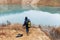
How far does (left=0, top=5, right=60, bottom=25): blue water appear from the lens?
1.66 meters

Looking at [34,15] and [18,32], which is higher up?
[34,15]

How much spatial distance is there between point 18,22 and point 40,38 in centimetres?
33

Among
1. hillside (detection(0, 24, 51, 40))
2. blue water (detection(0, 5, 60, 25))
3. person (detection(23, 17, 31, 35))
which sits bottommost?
hillside (detection(0, 24, 51, 40))

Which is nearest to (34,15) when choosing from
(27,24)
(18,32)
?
(27,24)

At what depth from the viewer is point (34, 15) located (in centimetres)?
167

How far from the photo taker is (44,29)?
1659 millimetres

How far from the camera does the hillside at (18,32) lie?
163 centimetres

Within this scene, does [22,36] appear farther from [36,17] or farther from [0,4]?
[0,4]

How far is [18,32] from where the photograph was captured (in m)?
1.65

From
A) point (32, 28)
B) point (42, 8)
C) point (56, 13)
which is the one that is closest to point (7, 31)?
point (32, 28)

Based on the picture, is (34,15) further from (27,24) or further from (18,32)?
(18,32)

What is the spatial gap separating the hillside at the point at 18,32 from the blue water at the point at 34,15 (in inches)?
2.9

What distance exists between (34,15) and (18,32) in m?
0.29

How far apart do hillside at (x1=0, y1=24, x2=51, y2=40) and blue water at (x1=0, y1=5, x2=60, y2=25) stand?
0.24ft
